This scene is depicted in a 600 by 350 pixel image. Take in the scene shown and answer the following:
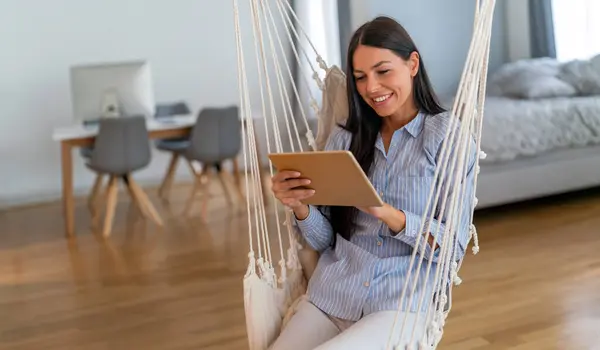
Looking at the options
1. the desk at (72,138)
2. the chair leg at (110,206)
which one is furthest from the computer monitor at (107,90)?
the chair leg at (110,206)

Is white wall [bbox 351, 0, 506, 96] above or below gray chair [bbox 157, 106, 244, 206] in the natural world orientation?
above

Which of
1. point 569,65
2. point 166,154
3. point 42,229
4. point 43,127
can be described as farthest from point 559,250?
point 43,127

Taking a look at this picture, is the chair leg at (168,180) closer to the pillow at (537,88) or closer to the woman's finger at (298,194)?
the pillow at (537,88)

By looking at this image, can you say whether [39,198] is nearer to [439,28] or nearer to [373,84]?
[439,28]

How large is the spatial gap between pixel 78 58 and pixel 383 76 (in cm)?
415

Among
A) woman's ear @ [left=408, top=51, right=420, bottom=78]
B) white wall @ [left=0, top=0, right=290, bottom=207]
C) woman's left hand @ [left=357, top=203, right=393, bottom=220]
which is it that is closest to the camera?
woman's left hand @ [left=357, top=203, right=393, bottom=220]

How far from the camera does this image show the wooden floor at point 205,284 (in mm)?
2451

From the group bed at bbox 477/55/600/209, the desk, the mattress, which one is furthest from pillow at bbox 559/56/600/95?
the desk

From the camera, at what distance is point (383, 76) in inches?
58.7

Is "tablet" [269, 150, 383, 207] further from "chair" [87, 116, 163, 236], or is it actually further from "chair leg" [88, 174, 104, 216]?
"chair leg" [88, 174, 104, 216]

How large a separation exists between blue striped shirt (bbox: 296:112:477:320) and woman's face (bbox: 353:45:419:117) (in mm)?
66

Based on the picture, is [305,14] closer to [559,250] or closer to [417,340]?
[559,250]

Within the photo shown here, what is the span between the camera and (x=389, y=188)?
1.52 m

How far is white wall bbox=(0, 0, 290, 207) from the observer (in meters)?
5.04
